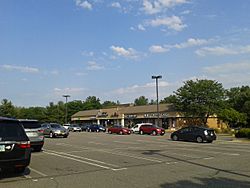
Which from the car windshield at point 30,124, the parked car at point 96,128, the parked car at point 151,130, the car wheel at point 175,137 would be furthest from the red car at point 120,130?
the car windshield at point 30,124

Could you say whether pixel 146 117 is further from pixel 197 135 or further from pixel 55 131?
pixel 197 135

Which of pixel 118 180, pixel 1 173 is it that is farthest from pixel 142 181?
pixel 1 173

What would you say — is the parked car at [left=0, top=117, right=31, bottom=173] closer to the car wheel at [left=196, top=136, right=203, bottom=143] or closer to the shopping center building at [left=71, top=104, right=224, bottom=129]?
the car wheel at [left=196, top=136, right=203, bottom=143]

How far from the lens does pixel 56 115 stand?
108 meters

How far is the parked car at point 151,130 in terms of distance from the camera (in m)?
46.5

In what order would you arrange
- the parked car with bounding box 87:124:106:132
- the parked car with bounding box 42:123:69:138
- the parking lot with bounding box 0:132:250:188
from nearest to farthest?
1. the parking lot with bounding box 0:132:250:188
2. the parked car with bounding box 42:123:69:138
3. the parked car with bounding box 87:124:106:132

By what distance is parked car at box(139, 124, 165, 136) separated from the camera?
1830 inches

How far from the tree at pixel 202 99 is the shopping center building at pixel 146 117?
2.63m

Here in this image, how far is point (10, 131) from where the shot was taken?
10383mm

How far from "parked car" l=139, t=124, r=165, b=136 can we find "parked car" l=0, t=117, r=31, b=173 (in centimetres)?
3667

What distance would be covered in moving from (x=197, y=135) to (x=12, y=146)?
936 inches

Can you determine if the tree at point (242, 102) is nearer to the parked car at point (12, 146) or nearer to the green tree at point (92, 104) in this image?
the green tree at point (92, 104)

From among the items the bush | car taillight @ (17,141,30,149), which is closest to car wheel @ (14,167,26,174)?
car taillight @ (17,141,30,149)

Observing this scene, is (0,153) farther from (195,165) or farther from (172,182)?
(195,165)
